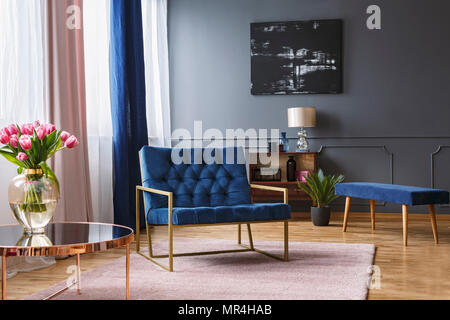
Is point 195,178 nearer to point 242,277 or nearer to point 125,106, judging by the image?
point 242,277

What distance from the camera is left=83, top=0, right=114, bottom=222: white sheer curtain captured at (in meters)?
4.24

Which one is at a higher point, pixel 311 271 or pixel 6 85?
pixel 6 85

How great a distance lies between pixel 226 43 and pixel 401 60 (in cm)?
193

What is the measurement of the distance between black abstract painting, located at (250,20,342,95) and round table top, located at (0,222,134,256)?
12.1 ft

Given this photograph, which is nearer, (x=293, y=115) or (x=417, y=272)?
(x=417, y=272)

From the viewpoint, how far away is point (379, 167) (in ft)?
18.7

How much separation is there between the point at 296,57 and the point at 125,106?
7.05 ft

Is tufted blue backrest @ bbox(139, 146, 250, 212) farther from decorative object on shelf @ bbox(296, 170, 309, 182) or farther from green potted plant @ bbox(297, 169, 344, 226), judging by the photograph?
decorative object on shelf @ bbox(296, 170, 309, 182)

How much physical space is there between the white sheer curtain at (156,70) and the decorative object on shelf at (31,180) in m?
3.22

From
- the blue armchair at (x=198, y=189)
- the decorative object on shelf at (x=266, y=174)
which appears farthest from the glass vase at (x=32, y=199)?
the decorative object on shelf at (x=266, y=174)

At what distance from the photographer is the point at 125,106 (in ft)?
15.2

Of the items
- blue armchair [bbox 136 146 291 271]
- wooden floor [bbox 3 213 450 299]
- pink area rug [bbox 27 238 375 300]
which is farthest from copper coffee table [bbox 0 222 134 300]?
blue armchair [bbox 136 146 291 271]
